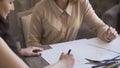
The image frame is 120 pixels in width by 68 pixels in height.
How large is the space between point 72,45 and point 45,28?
0.39m

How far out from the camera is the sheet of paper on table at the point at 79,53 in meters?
1.35

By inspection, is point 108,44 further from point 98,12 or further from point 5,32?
point 98,12

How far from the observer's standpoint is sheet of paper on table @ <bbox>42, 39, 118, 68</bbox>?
1.35 meters

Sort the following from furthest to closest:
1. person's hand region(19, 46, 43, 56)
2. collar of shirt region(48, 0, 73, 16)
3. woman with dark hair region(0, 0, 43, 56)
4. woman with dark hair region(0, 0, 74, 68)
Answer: collar of shirt region(48, 0, 73, 16)
person's hand region(19, 46, 43, 56)
woman with dark hair region(0, 0, 43, 56)
woman with dark hair region(0, 0, 74, 68)

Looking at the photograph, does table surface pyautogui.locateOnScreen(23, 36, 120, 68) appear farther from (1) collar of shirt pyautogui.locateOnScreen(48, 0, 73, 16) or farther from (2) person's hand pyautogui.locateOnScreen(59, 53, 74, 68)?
(1) collar of shirt pyautogui.locateOnScreen(48, 0, 73, 16)

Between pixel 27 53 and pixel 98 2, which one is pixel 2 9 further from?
pixel 98 2

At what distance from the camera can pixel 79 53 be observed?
1437mm

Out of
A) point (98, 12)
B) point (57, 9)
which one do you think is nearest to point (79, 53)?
point (57, 9)

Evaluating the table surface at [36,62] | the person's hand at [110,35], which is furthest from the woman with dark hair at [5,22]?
the person's hand at [110,35]

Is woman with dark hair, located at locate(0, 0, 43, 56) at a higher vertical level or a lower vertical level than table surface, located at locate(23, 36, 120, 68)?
higher

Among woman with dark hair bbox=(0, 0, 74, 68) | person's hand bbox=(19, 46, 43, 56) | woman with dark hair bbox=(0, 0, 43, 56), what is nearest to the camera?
woman with dark hair bbox=(0, 0, 74, 68)

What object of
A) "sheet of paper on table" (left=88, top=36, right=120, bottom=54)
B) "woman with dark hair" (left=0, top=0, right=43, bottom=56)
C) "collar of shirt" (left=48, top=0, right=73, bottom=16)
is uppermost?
"woman with dark hair" (left=0, top=0, right=43, bottom=56)

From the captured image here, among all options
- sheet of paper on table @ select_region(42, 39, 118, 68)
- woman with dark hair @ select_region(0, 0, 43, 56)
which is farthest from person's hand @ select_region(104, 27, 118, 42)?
woman with dark hair @ select_region(0, 0, 43, 56)

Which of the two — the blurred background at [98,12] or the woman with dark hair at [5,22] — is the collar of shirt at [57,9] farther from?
the woman with dark hair at [5,22]
